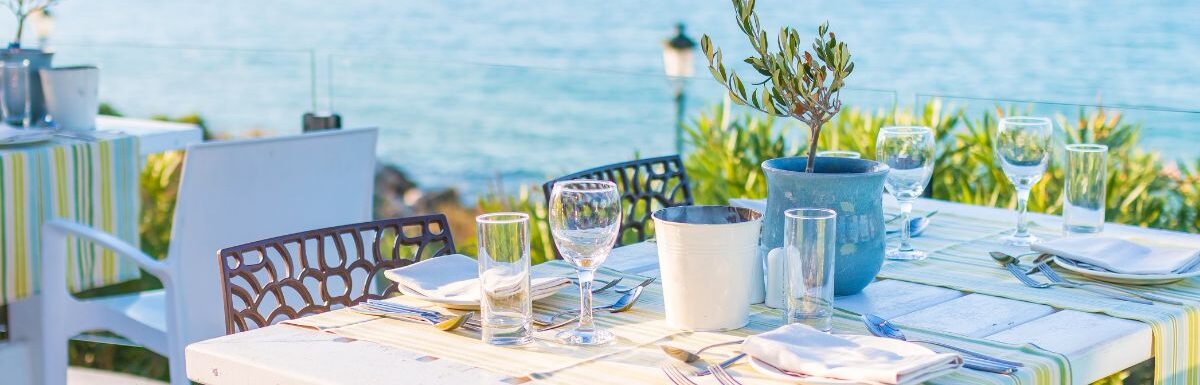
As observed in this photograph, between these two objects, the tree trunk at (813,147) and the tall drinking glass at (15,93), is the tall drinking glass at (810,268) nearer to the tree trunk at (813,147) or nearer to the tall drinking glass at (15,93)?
the tree trunk at (813,147)

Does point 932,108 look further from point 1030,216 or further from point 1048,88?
point 1048,88

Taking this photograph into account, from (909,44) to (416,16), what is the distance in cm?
1346

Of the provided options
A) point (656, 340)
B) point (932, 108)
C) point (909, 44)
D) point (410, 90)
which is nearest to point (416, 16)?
point (410, 90)

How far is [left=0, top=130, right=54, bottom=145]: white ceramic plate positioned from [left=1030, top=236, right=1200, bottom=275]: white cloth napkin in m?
2.52

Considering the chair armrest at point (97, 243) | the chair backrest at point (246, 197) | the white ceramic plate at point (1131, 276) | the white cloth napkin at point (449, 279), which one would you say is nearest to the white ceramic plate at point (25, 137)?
the chair armrest at point (97, 243)

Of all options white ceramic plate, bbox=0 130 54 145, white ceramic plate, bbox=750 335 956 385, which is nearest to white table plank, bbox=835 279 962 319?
white ceramic plate, bbox=750 335 956 385

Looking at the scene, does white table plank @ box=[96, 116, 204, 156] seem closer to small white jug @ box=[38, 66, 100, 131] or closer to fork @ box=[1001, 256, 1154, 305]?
small white jug @ box=[38, 66, 100, 131]

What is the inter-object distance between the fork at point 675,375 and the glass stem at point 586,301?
0.52 ft

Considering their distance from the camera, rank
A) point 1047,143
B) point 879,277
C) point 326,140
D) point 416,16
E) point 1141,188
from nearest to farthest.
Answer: point 879,277, point 1047,143, point 326,140, point 1141,188, point 416,16

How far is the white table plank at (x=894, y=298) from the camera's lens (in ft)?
5.63

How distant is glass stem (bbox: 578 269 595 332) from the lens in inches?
61.4

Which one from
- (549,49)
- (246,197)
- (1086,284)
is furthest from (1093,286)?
(549,49)

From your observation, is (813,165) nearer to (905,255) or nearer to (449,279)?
(905,255)

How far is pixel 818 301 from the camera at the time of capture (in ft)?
5.13
